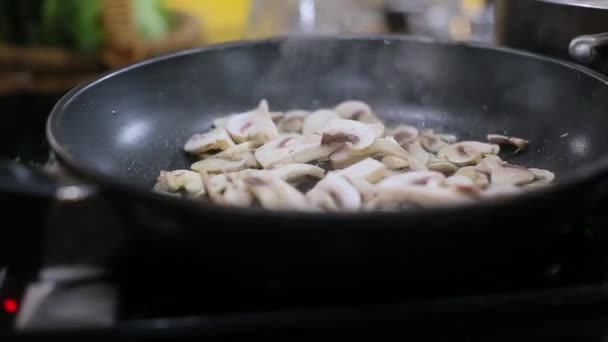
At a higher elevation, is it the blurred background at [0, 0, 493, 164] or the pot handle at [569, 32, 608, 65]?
the pot handle at [569, 32, 608, 65]

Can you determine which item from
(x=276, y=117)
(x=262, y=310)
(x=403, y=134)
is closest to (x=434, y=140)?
(x=403, y=134)

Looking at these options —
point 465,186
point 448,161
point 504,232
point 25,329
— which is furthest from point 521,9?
point 25,329

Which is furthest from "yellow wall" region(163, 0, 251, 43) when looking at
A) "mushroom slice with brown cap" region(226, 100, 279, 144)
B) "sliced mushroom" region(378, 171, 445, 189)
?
"sliced mushroom" region(378, 171, 445, 189)

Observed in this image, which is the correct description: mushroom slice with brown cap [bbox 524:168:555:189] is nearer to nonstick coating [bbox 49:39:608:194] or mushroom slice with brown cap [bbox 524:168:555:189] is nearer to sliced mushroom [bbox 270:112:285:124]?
nonstick coating [bbox 49:39:608:194]

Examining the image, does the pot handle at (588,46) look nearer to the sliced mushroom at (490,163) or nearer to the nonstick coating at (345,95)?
the nonstick coating at (345,95)

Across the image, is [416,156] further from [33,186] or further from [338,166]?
[33,186]

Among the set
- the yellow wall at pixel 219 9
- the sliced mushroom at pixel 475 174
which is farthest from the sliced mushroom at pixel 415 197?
the yellow wall at pixel 219 9
